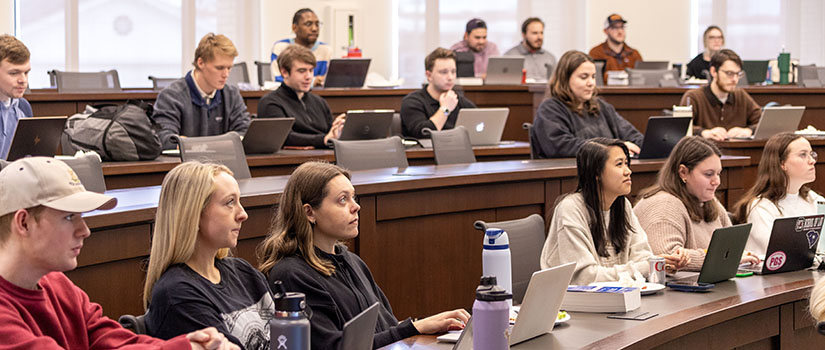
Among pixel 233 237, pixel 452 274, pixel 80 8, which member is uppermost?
pixel 80 8

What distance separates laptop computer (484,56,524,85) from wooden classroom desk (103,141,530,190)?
2474 millimetres

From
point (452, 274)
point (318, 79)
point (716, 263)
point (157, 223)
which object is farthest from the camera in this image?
point (318, 79)

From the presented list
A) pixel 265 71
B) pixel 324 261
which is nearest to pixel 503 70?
pixel 265 71

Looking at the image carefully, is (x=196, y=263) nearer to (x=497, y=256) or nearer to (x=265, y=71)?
(x=497, y=256)

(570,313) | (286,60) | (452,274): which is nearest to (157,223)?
(570,313)

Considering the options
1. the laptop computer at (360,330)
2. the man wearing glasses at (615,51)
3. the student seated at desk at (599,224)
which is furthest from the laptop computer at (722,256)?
the man wearing glasses at (615,51)

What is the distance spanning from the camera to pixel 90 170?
3654 mm

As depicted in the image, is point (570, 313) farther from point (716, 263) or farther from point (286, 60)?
point (286, 60)

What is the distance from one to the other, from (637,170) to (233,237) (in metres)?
3.20

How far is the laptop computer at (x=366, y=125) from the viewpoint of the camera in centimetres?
582

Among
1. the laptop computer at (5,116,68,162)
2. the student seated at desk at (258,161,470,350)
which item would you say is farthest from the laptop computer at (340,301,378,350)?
the laptop computer at (5,116,68,162)

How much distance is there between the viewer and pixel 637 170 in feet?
16.9

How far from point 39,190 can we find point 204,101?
410 centimetres

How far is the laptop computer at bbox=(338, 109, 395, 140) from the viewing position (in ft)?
19.1
